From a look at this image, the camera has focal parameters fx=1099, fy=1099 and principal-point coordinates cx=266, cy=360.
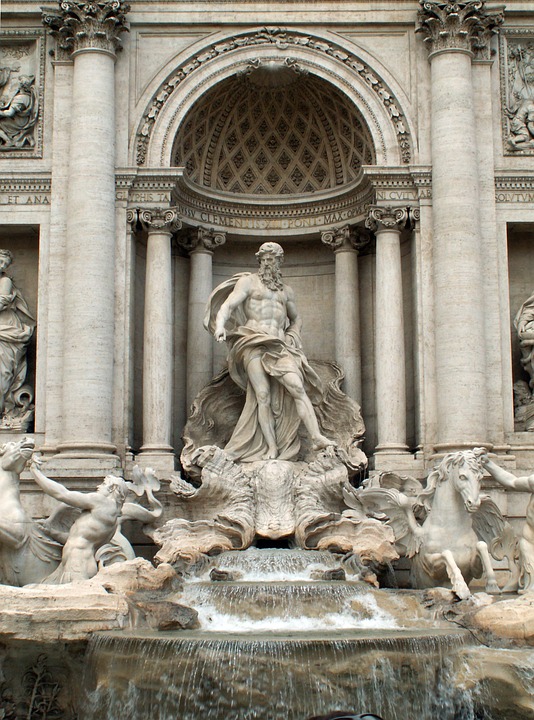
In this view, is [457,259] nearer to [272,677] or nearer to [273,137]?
[273,137]

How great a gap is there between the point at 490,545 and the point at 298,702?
5388mm

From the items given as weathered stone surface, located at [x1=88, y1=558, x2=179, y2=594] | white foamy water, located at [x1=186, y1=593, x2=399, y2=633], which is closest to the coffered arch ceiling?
weathered stone surface, located at [x1=88, y1=558, x2=179, y2=594]

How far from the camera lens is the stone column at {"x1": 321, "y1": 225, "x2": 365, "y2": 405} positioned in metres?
19.3

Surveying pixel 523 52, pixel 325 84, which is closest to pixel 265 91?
pixel 325 84

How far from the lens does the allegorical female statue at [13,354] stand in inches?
712

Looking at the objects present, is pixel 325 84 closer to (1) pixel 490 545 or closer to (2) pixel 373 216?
(2) pixel 373 216

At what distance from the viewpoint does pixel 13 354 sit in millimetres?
18203

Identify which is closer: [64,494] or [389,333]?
[64,494]

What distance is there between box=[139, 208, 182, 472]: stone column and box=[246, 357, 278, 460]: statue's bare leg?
1505 millimetres

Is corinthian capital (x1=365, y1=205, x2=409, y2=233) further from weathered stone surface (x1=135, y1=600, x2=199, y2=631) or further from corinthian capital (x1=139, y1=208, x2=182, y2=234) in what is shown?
weathered stone surface (x1=135, y1=600, x2=199, y2=631)

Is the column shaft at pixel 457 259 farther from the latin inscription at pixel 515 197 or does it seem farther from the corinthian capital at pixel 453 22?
the latin inscription at pixel 515 197

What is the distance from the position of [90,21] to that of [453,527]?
33.4ft

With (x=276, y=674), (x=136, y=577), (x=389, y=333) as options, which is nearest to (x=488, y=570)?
(x=276, y=674)

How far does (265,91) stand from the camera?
19.5 m
